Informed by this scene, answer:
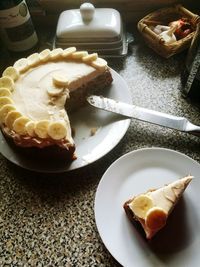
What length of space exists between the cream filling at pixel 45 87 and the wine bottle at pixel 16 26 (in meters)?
0.15

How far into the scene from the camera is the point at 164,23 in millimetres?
1051

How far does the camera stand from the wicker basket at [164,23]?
947 millimetres

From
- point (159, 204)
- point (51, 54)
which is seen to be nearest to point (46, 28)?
point (51, 54)

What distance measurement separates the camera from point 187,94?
2.93 ft

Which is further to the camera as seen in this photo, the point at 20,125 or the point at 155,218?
the point at 20,125

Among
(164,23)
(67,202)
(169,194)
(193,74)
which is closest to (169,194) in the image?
(169,194)

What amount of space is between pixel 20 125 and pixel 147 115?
34cm

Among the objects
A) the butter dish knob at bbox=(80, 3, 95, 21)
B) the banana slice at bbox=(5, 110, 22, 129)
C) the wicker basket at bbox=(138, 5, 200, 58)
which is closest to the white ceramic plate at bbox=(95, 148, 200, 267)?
the banana slice at bbox=(5, 110, 22, 129)

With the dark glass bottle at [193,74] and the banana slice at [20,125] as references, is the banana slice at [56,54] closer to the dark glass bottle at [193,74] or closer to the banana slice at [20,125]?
the banana slice at [20,125]

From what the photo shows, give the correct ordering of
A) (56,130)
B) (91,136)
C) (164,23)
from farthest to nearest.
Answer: (164,23) < (91,136) < (56,130)

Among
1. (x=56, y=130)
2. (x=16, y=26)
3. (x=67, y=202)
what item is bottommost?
(x=67, y=202)

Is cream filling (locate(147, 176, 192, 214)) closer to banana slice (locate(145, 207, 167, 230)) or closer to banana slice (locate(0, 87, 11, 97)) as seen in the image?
banana slice (locate(145, 207, 167, 230))

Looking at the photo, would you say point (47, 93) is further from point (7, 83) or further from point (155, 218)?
point (155, 218)

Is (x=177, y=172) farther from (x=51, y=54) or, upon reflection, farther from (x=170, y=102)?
(x=51, y=54)
